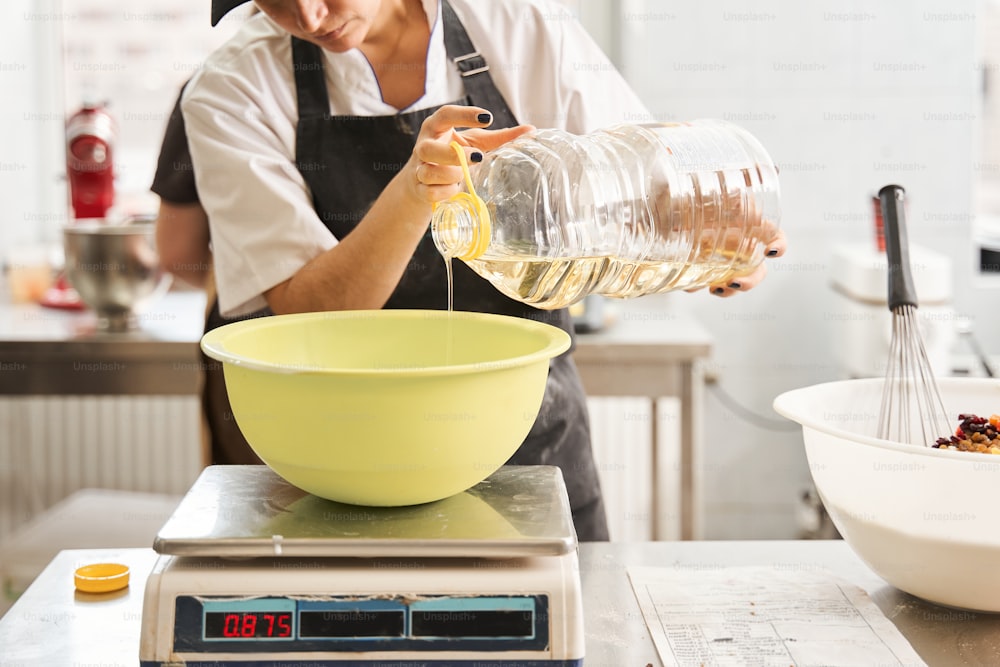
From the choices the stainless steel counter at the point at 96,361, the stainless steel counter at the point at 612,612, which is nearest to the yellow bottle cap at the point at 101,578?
the stainless steel counter at the point at 612,612

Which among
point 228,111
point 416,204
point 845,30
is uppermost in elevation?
point 845,30

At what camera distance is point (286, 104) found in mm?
1387

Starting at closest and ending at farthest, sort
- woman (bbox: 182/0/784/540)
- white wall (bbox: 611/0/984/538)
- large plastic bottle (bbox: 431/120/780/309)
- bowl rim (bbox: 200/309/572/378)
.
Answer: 1. bowl rim (bbox: 200/309/572/378)
2. large plastic bottle (bbox: 431/120/780/309)
3. woman (bbox: 182/0/784/540)
4. white wall (bbox: 611/0/984/538)

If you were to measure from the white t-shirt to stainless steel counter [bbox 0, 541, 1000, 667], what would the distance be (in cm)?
40

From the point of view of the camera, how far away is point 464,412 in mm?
830

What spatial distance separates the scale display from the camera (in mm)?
810

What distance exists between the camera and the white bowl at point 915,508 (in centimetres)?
88

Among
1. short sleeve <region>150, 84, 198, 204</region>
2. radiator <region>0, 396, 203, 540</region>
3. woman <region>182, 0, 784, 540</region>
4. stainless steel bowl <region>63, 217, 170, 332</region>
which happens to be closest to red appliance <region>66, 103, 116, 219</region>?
stainless steel bowl <region>63, 217, 170, 332</region>

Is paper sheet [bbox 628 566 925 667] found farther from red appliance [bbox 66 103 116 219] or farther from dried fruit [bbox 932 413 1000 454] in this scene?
red appliance [bbox 66 103 116 219]

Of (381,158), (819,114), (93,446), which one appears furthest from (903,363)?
(93,446)

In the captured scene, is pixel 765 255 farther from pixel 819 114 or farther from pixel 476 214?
pixel 819 114

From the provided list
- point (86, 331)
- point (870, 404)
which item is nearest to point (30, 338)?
point (86, 331)

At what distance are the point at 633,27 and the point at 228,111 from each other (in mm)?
1618

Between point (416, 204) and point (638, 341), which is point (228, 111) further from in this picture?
point (638, 341)
